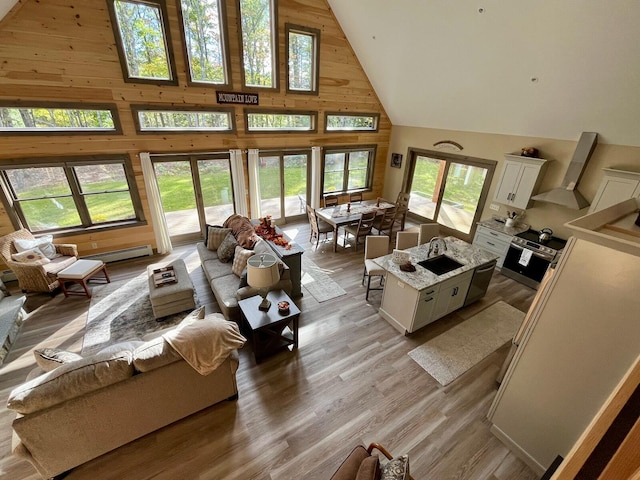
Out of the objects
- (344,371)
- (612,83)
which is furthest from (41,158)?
(612,83)

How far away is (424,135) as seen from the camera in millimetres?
7359

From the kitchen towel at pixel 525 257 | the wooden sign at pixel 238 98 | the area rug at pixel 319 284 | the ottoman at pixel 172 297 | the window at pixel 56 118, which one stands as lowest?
the area rug at pixel 319 284

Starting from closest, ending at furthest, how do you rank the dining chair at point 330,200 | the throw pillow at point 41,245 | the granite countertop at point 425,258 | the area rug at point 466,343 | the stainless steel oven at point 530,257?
the area rug at point 466,343 < the granite countertop at point 425,258 < the throw pillow at point 41,245 < the stainless steel oven at point 530,257 < the dining chair at point 330,200

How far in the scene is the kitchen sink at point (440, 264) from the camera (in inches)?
162

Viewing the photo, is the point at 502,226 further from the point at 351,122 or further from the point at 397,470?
the point at 397,470

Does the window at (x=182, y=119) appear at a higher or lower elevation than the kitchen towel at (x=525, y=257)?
higher

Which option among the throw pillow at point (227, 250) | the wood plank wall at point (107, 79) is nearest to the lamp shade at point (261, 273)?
the throw pillow at point (227, 250)

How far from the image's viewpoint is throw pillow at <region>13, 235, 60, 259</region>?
4414 millimetres

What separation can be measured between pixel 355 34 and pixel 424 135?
2964 millimetres

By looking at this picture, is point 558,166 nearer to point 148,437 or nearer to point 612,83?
point 612,83

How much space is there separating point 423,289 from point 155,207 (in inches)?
208

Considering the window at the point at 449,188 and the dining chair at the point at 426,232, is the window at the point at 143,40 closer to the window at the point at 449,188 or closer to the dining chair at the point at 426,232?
the dining chair at the point at 426,232

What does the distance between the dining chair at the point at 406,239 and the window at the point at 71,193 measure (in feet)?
17.0

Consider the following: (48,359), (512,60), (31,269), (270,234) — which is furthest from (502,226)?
(31,269)
